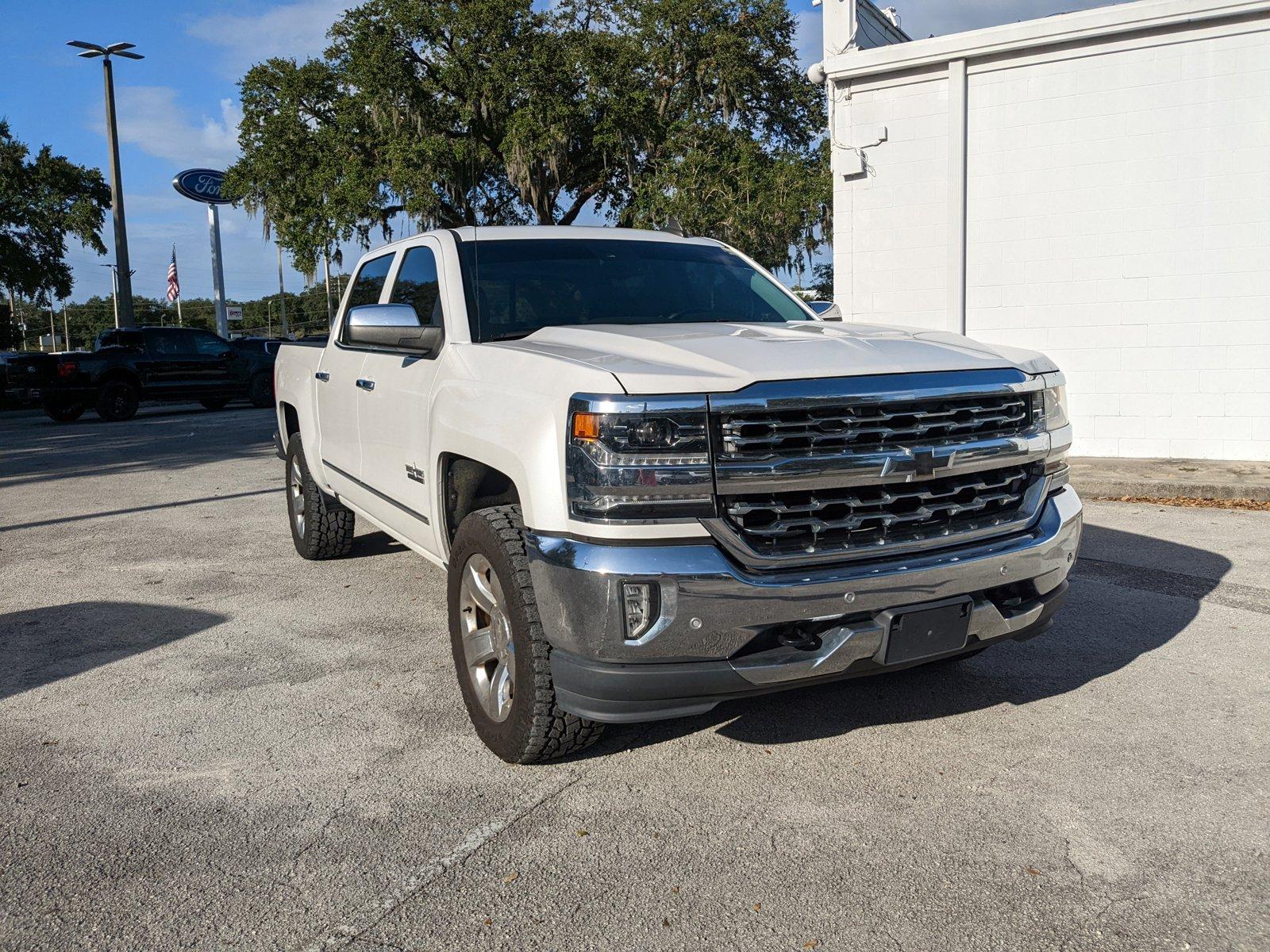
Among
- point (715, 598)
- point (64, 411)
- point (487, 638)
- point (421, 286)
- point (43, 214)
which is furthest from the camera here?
point (43, 214)

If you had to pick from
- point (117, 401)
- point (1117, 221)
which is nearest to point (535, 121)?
point (117, 401)

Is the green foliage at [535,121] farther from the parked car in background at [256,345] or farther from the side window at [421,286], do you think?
the side window at [421,286]

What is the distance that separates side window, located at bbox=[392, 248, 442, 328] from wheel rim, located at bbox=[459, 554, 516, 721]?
49.8 inches

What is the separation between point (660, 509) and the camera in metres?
2.89

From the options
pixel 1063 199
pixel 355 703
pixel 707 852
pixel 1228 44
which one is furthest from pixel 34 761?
pixel 1228 44

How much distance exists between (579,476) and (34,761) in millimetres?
2228

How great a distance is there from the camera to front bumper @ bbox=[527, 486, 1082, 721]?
2.86 metres

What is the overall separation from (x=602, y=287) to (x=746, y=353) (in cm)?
136

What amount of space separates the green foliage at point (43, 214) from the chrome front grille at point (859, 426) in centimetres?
3104

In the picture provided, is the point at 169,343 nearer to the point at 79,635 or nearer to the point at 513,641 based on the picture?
the point at 79,635

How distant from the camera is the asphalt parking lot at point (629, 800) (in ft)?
8.50

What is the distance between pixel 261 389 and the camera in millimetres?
21828

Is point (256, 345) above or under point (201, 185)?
under

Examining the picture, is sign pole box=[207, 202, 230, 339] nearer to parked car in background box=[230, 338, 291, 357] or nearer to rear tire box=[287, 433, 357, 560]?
parked car in background box=[230, 338, 291, 357]
